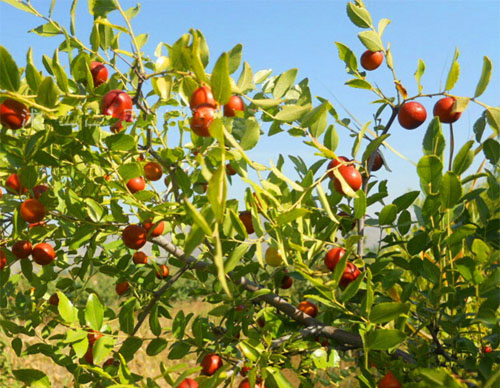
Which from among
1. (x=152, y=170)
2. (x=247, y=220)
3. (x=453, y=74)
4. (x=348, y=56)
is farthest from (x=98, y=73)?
(x=453, y=74)

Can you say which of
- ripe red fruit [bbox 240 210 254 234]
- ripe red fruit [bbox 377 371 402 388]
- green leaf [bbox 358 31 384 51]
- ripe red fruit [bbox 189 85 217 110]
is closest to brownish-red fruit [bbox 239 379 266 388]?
ripe red fruit [bbox 377 371 402 388]

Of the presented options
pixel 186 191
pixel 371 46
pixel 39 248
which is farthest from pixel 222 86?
pixel 39 248

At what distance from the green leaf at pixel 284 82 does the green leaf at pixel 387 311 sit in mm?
559

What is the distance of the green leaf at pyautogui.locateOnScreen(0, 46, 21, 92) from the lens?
2.41 feet

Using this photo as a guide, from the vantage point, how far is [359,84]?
3.61 feet

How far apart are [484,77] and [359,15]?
0.35 metres

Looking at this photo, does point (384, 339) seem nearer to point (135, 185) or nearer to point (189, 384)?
point (189, 384)

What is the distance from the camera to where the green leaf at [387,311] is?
772 mm

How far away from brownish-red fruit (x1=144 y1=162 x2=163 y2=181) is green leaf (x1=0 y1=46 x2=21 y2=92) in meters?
0.38

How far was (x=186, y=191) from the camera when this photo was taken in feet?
3.11

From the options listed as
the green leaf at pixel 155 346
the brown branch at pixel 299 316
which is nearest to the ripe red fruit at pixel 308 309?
the brown branch at pixel 299 316

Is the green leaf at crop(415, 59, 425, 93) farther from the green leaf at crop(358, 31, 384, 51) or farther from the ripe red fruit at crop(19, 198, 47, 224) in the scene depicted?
the ripe red fruit at crop(19, 198, 47, 224)

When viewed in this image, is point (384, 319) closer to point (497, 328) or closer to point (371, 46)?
point (497, 328)

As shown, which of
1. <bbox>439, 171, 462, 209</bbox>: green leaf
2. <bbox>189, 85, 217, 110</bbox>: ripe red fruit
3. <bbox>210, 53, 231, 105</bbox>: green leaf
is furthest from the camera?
<bbox>439, 171, 462, 209</bbox>: green leaf
